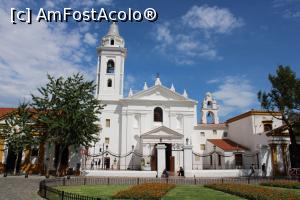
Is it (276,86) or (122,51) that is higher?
(122,51)

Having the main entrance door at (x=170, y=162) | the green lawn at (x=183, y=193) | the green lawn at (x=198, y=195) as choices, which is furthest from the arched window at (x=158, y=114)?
the green lawn at (x=198, y=195)

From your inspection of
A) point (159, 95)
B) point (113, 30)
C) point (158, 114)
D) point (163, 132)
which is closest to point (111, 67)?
point (113, 30)

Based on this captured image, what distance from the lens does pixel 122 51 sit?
136 ft

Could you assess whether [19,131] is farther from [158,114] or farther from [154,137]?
[158,114]

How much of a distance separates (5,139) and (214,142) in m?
25.9

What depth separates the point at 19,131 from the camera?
1186 inches

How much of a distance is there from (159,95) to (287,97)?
55.7 feet

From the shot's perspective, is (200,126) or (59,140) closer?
(59,140)

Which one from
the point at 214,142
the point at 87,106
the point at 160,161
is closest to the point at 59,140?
the point at 87,106

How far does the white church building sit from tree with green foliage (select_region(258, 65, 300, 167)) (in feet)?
8.75

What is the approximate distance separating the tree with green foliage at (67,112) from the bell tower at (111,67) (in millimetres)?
11247

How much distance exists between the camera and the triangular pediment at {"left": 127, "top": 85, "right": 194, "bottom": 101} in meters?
39.3

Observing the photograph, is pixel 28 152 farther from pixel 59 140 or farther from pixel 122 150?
pixel 122 150

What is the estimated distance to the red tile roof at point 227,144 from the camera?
36188 millimetres
